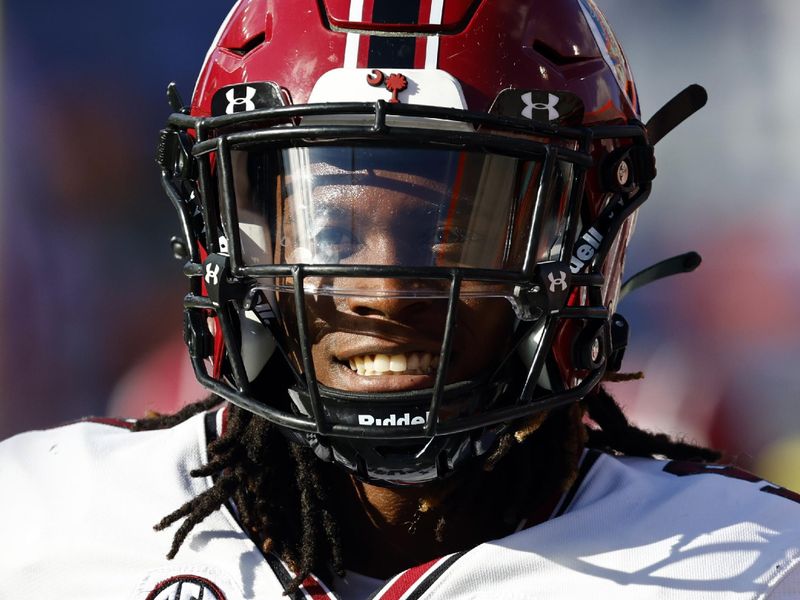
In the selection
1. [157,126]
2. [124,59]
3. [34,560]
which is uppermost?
[124,59]

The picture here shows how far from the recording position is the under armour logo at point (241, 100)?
1495 millimetres

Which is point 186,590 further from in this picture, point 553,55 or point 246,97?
point 553,55

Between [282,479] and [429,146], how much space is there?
0.61 meters

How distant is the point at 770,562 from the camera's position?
1.47 m

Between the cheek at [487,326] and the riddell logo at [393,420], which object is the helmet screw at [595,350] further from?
the riddell logo at [393,420]

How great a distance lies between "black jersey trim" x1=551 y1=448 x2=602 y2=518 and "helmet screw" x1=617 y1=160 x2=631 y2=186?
1.55ft

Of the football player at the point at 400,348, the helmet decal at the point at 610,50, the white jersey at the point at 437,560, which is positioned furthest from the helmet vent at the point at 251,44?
the white jersey at the point at 437,560

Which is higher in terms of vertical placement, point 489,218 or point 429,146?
point 429,146

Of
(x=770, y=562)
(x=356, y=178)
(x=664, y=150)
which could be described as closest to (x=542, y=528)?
(x=770, y=562)

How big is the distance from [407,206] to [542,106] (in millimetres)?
262

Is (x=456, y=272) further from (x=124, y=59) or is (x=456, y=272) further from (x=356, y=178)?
(x=124, y=59)

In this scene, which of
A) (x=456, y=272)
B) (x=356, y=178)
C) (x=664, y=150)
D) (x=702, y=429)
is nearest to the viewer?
(x=456, y=272)

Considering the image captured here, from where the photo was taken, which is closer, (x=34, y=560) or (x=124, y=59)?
(x=34, y=560)

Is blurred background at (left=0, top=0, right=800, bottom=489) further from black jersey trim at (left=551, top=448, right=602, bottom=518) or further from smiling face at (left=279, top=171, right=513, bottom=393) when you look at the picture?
smiling face at (left=279, top=171, right=513, bottom=393)
